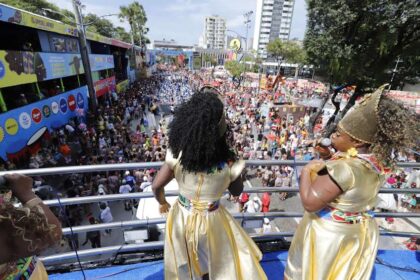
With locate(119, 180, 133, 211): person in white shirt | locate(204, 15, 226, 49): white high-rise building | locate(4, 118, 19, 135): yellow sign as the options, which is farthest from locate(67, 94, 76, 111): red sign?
locate(204, 15, 226, 49): white high-rise building

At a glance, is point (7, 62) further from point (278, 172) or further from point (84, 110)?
point (278, 172)

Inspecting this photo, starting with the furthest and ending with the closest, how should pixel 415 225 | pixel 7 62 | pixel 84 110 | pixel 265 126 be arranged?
1. pixel 265 126
2. pixel 84 110
3. pixel 7 62
4. pixel 415 225

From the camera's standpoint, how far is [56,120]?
39.1 feet

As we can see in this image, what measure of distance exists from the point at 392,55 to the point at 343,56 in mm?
3042

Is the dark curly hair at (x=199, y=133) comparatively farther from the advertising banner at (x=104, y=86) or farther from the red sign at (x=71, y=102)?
the advertising banner at (x=104, y=86)

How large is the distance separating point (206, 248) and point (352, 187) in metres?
0.98

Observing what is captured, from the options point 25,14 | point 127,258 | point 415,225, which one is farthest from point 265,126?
point 127,258

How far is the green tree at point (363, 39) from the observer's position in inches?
421

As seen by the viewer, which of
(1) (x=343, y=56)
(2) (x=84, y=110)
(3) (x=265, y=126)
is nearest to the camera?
(1) (x=343, y=56)

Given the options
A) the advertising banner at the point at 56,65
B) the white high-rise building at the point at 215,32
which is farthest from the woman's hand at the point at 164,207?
the white high-rise building at the point at 215,32

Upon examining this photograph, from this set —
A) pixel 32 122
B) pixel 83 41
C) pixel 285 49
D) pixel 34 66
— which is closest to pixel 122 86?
pixel 83 41

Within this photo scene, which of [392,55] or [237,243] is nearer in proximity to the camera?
[237,243]

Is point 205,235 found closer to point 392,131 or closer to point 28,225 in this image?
point 28,225

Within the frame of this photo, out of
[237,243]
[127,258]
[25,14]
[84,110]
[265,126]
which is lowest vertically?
[265,126]
